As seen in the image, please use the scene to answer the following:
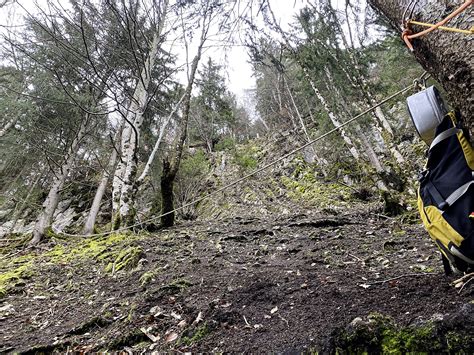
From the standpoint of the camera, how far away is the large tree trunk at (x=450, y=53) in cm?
119

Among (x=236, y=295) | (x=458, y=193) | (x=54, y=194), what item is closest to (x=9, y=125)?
(x=54, y=194)

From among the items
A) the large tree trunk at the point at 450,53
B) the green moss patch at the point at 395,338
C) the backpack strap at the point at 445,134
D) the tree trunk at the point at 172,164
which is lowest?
the green moss patch at the point at 395,338

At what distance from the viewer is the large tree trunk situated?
1.19m

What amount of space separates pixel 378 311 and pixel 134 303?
1.98m

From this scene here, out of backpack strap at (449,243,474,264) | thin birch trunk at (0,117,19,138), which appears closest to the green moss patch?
backpack strap at (449,243,474,264)

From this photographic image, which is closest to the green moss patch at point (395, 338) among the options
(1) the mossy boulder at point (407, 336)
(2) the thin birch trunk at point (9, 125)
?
(1) the mossy boulder at point (407, 336)

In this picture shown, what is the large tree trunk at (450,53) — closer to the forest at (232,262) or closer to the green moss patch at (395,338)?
the forest at (232,262)

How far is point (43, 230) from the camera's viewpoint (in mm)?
6238

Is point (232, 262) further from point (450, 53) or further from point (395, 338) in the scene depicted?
point (450, 53)

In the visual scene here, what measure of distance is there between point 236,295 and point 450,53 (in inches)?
83.2

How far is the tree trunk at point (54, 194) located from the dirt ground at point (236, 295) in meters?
2.65

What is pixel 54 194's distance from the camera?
705 centimetres

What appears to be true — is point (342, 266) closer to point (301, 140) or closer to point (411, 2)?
point (411, 2)

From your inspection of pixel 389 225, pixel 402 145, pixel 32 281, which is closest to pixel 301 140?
pixel 402 145
